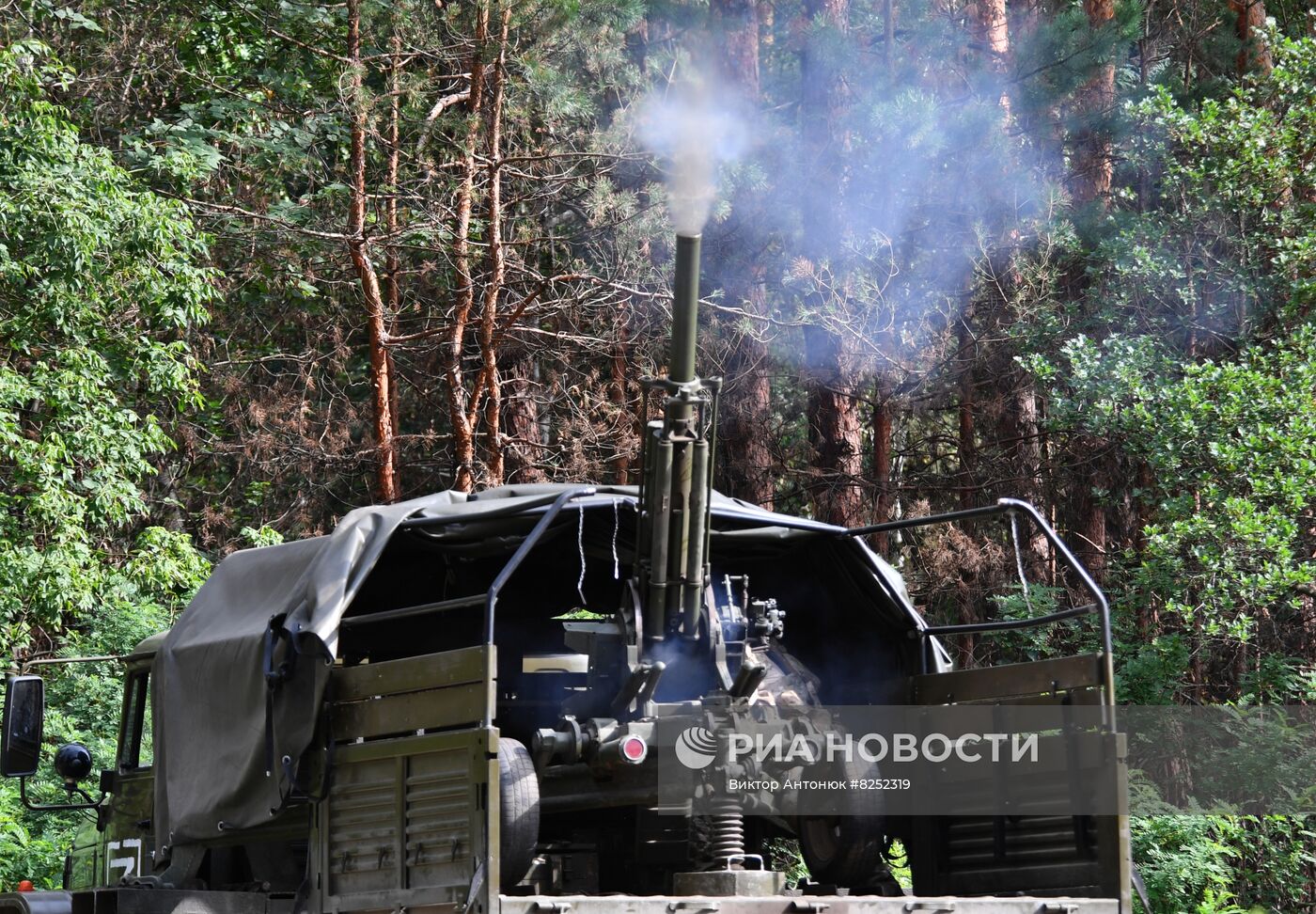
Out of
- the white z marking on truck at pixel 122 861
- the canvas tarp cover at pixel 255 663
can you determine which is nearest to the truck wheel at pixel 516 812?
the canvas tarp cover at pixel 255 663

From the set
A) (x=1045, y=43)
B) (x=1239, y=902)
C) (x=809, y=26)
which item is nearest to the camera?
(x=1239, y=902)

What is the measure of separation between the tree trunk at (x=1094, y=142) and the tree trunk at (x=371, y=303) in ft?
23.0

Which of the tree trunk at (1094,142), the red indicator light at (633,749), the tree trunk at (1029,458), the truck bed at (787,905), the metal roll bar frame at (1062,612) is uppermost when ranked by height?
the tree trunk at (1094,142)

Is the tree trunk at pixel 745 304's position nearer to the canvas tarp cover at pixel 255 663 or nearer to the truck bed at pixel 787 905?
the canvas tarp cover at pixel 255 663

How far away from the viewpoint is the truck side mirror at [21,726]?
23.6ft

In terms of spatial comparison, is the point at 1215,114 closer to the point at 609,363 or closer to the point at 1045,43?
the point at 1045,43

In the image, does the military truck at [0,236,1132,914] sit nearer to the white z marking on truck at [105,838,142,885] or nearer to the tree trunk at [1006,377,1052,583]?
the white z marking on truck at [105,838,142,885]

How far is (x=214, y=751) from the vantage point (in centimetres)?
690

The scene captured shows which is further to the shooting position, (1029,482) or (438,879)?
(1029,482)

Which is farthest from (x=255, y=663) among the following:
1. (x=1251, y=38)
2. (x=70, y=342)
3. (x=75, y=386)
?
(x=1251, y=38)

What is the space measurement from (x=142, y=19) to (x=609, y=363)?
6.59m

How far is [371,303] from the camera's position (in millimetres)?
15492

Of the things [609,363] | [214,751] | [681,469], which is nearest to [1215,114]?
[609,363]

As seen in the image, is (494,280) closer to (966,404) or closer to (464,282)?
(464,282)
